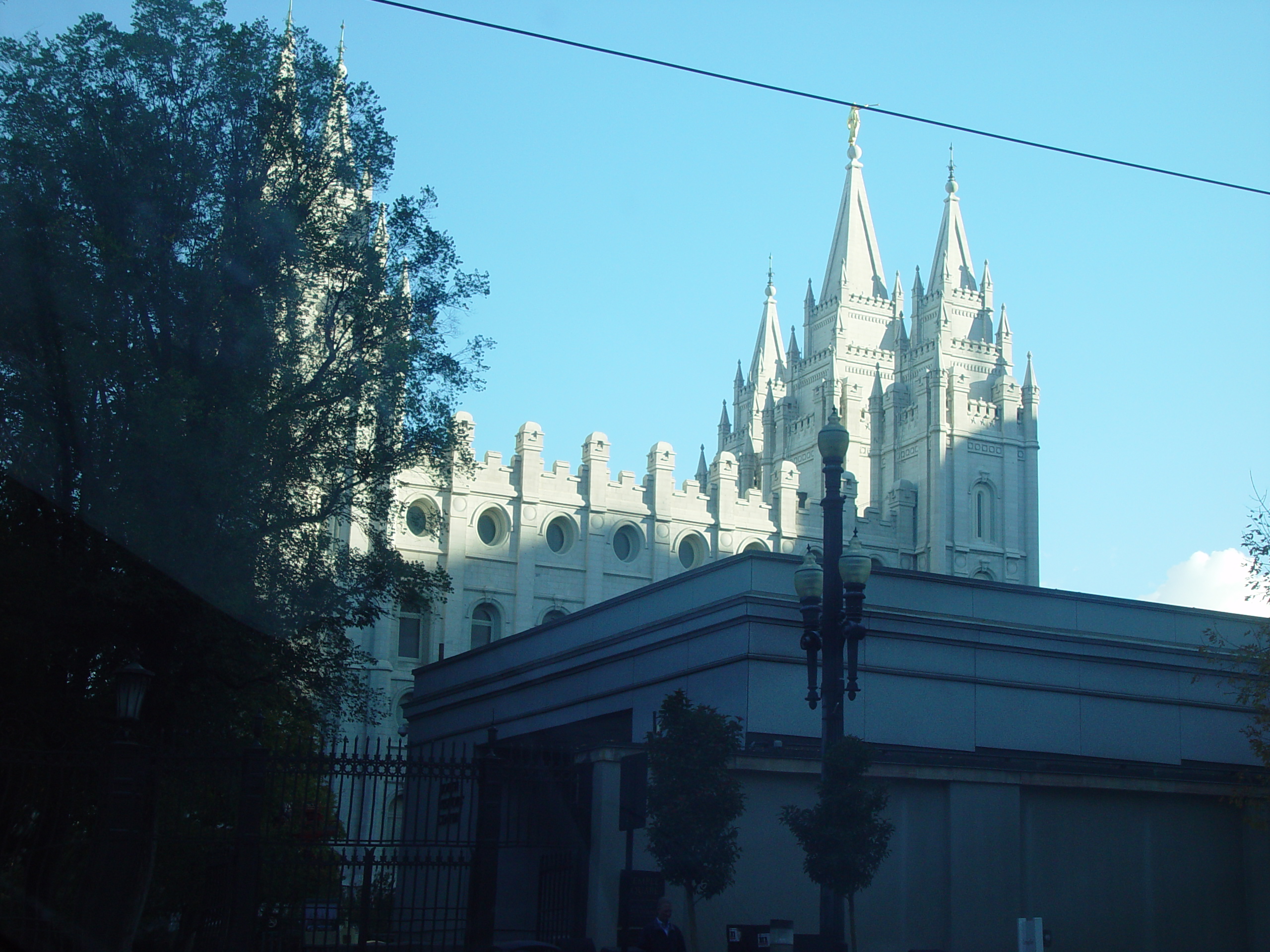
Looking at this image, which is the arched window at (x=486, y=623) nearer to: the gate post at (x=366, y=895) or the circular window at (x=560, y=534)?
the circular window at (x=560, y=534)

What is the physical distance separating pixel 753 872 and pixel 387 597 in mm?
6578

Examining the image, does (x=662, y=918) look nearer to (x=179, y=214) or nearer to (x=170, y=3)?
(x=179, y=214)

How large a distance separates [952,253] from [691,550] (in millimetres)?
26057

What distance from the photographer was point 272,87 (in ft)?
59.5

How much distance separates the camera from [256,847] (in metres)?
13.0

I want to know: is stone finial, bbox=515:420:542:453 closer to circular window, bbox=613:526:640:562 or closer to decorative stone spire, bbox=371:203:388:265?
circular window, bbox=613:526:640:562

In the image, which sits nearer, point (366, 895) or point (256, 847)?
point (256, 847)

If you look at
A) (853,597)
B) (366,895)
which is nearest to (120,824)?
(366,895)

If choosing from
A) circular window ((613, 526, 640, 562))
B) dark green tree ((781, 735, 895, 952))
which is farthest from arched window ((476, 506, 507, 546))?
dark green tree ((781, 735, 895, 952))

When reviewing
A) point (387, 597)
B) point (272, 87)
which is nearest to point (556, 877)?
point (387, 597)

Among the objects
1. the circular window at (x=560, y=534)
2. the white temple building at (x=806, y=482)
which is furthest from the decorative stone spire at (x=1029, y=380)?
the circular window at (x=560, y=534)

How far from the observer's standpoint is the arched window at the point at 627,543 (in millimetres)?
51531

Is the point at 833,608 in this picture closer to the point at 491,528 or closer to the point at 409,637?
the point at 409,637

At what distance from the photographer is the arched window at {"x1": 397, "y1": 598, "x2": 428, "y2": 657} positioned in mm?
46438
